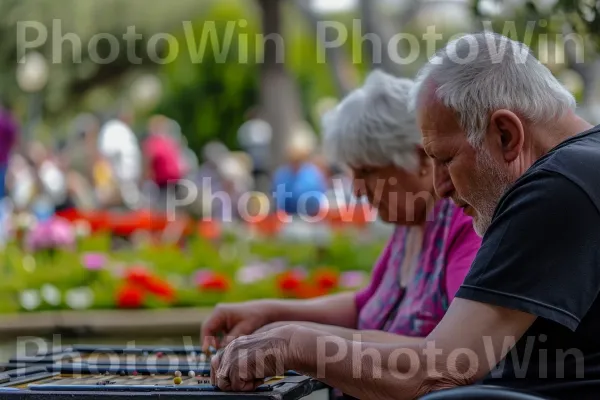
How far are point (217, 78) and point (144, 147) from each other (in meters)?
16.7

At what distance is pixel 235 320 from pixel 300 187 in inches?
346

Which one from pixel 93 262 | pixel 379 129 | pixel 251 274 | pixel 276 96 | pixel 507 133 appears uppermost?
pixel 276 96

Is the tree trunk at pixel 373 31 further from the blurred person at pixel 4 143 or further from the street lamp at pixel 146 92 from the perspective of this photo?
the street lamp at pixel 146 92

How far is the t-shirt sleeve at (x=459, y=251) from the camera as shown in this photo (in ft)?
Answer: 9.59

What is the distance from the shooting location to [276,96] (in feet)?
51.7

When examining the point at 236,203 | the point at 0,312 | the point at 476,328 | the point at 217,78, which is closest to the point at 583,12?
the point at 476,328

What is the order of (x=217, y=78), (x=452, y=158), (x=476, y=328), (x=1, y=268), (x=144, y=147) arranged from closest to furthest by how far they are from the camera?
1. (x=476, y=328)
2. (x=452, y=158)
3. (x=1, y=268)
4. (x=144, y=147)
5. (x=217, y=78)

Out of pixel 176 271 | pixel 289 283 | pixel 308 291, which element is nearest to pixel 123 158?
pixel 176 271

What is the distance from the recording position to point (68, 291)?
736 centimetres

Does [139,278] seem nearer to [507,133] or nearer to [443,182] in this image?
[443,182]

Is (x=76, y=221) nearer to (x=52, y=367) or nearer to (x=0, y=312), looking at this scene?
(x=0, y=312)

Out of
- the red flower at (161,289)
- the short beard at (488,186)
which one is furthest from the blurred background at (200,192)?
the short beard at (488,186)

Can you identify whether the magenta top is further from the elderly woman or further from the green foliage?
the green foliage

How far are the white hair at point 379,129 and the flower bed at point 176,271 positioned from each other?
3.29 m
